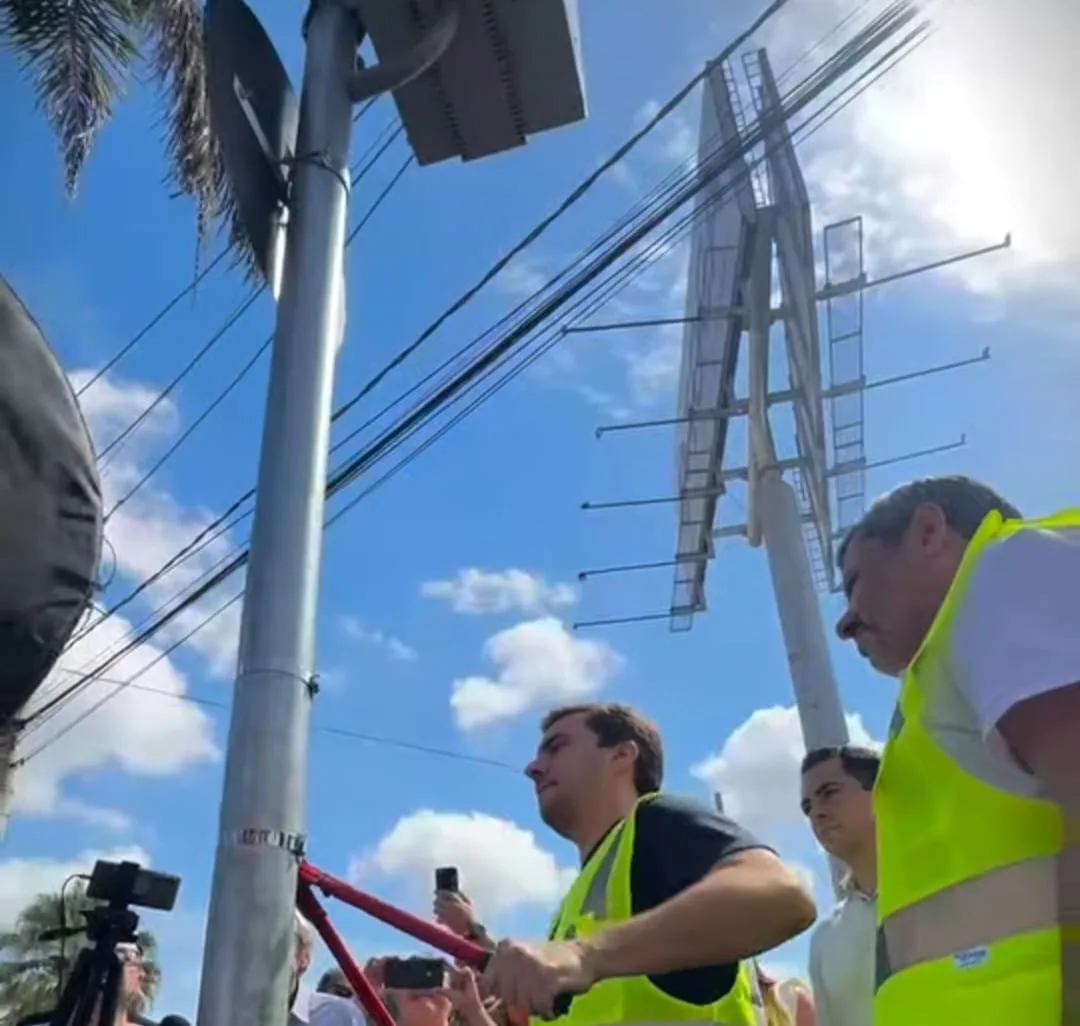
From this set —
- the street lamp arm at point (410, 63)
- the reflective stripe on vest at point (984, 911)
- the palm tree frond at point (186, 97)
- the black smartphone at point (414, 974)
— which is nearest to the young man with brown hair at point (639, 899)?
the black smartphone at point (414, 974)

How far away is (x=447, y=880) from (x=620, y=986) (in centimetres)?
144

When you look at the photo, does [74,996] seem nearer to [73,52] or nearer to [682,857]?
[682,857]

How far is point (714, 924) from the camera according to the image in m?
1.87

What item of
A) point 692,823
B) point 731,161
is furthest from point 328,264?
point 731,161

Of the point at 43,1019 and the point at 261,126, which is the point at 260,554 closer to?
the point at 261,126

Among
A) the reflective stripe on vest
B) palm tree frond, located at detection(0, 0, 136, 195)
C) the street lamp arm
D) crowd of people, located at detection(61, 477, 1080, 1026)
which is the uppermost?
palm tree frond, located at detection(0, 0, 136, 195)

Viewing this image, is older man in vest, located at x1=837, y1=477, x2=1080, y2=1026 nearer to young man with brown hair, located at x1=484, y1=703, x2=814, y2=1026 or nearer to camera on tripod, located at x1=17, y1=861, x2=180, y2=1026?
young man with brown hair, located at x1=484, y1=703, x2=814, y2=1026

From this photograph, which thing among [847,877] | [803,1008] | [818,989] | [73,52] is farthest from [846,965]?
[73,52]

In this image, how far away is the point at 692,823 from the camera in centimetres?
217

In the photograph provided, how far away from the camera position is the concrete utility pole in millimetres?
2109

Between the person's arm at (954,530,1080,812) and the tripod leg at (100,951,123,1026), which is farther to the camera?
the tripod leg at (100,951,123,1026)

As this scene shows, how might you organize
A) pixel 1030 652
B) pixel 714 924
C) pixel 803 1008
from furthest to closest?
pixel 803 1008
pixel 714 924
pixel 1030 652

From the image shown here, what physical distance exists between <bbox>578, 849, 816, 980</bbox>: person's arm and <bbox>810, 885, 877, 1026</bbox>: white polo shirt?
122cm

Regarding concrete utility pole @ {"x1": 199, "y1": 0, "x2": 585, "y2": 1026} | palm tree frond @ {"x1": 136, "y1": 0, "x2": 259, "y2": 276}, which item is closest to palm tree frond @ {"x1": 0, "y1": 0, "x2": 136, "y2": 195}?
palm tree frond @ {"x1": 136, "y1": 0, "x2": 259, "y2": 276}
